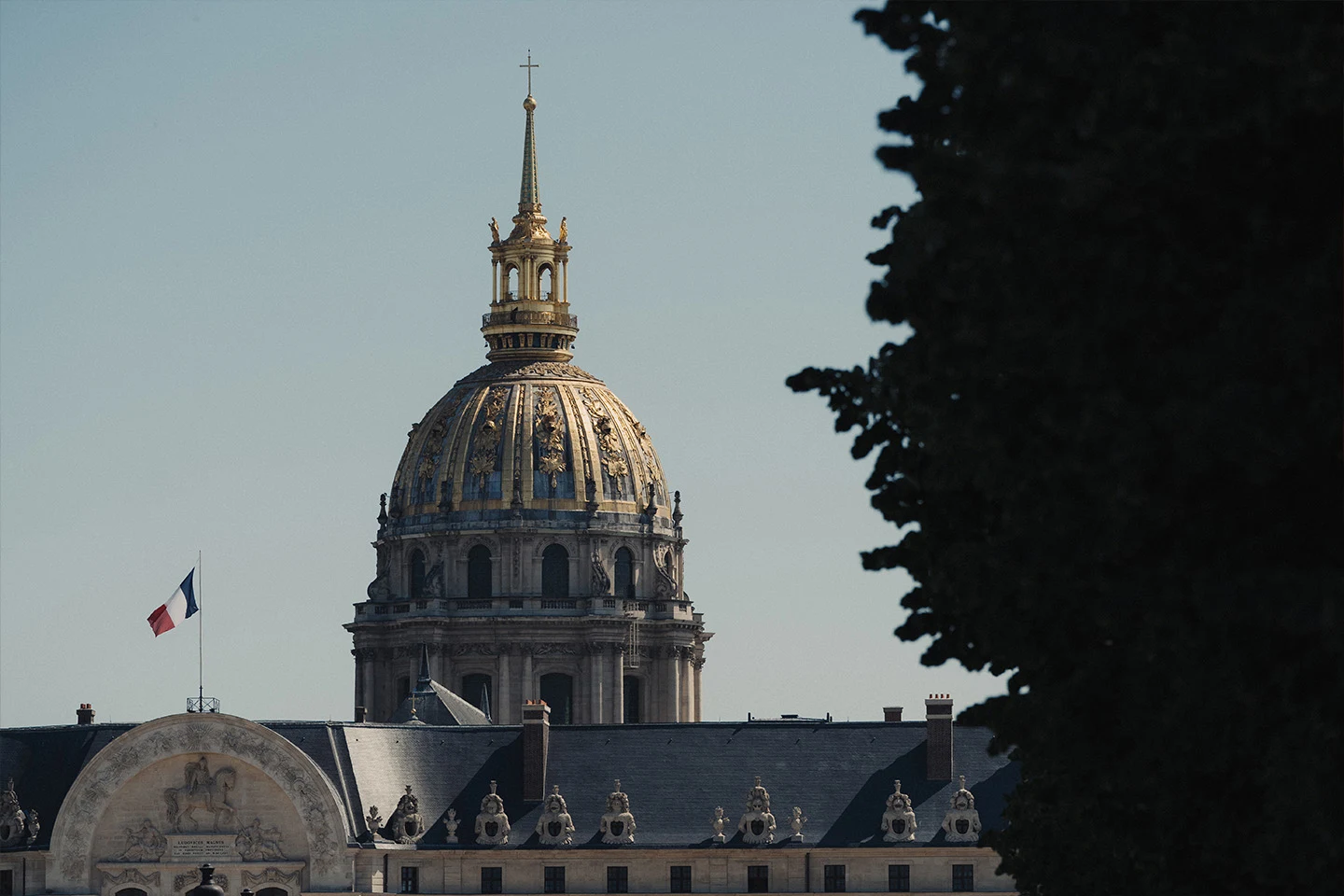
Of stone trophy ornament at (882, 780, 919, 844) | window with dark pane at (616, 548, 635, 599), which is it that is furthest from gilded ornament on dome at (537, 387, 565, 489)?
stone trophy ornament at (882, 780, 919, 844)

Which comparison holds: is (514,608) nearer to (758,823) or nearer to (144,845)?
(144,845)

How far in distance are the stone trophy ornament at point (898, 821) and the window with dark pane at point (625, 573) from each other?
72.8m

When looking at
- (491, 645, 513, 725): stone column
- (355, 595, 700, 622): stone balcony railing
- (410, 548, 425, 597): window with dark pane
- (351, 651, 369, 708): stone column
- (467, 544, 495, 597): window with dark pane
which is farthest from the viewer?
(410, 548, 425, 597): window with dark pane

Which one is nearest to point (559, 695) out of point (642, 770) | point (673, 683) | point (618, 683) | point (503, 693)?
point (618, 683)

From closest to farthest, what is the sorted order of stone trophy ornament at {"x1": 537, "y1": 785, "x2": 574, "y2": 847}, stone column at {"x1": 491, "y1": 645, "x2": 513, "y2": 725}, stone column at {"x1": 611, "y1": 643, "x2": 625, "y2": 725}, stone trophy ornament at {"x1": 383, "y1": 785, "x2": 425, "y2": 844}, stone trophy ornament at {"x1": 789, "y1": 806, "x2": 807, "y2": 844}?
1. stone trophy ornament at {"x1": 789, "y1": 806, "x2": 807, "y2": 844}
2. stone trophy ornament at {"x1": 537, "y1": 785, "x2": 574, "y2": 847}
3. stone trophy ornament at {"x1": 383, "y1": 785, "x2": 425, "y2": 844}
4. stone column at {"x1": 491, "y1": 645, "x2": 513, "y2": 725}
5. stone column at {"x1": 611, "y1": 643, "x2": 625, "y2": 725}

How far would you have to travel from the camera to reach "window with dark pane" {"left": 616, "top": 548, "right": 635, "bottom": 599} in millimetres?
171375

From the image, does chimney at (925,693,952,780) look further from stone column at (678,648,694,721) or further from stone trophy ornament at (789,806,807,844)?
stone column at (678,648,694,721)

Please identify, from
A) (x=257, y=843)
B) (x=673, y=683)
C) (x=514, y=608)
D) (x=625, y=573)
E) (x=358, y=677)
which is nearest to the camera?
(x=257, y=843)

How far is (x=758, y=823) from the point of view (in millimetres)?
99250

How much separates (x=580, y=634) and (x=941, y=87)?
138554mm

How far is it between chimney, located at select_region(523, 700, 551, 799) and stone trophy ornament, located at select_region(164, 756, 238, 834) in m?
8.20

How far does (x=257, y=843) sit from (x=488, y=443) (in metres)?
72.8

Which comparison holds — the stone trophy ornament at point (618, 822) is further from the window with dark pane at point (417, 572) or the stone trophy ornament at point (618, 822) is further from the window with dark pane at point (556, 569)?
the window with dark pane at point (417, 572)

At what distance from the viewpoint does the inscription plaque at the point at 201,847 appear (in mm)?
99312
